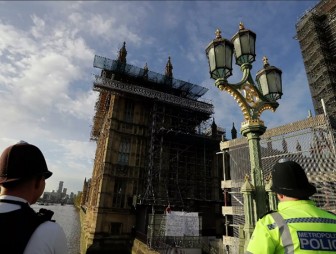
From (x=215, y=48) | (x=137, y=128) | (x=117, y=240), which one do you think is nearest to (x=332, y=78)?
(x=137, y=128)

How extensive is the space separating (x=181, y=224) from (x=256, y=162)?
1484 centimetres

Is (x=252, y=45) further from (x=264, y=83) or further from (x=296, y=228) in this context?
(x=296, y=228)

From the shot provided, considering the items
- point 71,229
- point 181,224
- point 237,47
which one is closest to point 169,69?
point 181,224

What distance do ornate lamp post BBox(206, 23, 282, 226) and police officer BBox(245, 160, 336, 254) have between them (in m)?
2.49

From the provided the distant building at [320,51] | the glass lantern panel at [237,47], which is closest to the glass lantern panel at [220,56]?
the glass lantern panel at [237,47]

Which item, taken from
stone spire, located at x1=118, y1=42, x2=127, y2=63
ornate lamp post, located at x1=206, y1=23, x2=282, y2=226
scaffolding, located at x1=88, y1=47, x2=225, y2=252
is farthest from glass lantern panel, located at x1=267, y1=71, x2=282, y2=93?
stone spire, located at x1=118, y1=42, x2=127, y2=63

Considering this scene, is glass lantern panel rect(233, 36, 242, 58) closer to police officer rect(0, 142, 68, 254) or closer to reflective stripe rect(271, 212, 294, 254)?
reflective stripe rect(271, 212, 294, 254)

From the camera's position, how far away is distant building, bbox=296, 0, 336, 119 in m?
25.5

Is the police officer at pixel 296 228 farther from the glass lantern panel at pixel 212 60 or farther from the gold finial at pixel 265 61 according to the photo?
the gold finial at pixel 265 61

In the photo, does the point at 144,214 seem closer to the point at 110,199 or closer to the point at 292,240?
the point at 110,199

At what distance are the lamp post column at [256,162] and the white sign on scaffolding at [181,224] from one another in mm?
14272

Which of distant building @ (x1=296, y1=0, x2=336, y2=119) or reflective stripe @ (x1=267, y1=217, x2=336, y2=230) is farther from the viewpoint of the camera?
distant building @ (x1=296, y1=0, x2=336, y2=119)

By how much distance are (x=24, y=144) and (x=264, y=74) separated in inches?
220

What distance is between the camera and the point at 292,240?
1.85 m
